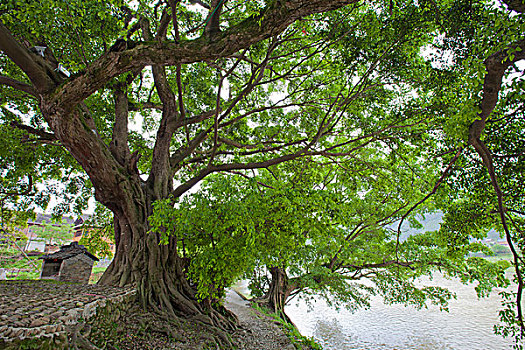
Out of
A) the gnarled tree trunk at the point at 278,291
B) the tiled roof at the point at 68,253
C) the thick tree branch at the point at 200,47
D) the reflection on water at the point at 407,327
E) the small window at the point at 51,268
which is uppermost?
the thick tree branch at the point at 200,47

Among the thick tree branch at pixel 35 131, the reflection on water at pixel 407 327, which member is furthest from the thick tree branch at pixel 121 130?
the reflection on water at pixel 407 327

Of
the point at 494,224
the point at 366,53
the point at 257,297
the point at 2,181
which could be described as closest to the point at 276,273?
the point at 257,297

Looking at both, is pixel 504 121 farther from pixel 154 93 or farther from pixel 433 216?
pixel 154 93

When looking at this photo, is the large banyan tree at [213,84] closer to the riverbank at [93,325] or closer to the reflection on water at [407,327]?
the riverbank at [93,325]

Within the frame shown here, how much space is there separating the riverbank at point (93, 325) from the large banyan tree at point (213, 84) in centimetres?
47

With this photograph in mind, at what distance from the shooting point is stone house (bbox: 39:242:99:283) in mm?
6875

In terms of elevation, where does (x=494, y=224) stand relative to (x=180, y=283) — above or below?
above

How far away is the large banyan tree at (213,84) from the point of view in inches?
103

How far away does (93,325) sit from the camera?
10.5ft

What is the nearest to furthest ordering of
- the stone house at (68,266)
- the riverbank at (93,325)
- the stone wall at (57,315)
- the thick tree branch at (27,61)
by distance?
the stone wall at (57,315) → the riverbank at (93,325) → the thick tree branch at (27,61) → the stone house at (68,266)

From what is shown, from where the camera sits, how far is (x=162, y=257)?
200 inches

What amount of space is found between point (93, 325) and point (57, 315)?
1.67 ft

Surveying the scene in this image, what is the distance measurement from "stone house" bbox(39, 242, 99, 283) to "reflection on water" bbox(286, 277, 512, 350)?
772cm

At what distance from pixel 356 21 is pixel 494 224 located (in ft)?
11.6
